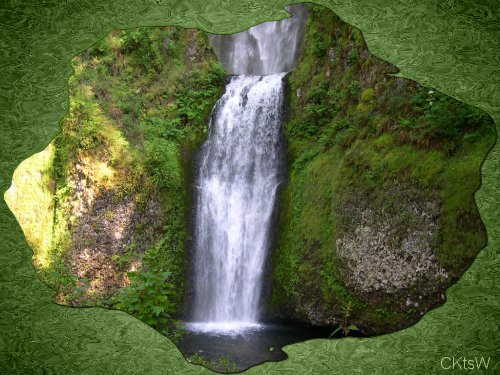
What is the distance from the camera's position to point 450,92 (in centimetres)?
264

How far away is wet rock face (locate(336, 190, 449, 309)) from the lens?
404 cm

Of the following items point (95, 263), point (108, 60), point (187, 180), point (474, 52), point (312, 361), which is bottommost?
point (95, 263)

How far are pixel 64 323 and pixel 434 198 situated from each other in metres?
3.15

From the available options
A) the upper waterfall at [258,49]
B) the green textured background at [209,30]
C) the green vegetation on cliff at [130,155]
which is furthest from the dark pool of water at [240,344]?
the upper waterfall at [258,49]

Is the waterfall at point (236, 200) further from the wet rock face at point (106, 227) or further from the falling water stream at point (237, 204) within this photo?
the wet rock face at point (106, 227)

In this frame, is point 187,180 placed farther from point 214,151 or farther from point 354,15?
point 354,15

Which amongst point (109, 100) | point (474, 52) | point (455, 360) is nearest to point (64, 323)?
point (455, 360)

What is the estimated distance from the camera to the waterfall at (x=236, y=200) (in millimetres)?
5867

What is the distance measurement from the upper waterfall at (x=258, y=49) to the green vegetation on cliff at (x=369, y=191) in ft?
8.44

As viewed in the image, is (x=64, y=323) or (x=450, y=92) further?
(x=450, y=92)

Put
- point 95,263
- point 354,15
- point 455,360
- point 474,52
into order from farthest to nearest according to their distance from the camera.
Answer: point 95,263
point 354,15
point 474,52
point 455,360

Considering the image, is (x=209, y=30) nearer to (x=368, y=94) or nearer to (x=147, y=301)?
(x=147, y=301)

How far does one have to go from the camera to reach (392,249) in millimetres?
4527

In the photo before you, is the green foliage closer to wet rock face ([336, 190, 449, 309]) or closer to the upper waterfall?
wet rock face ([336, 190, 449, 309])
